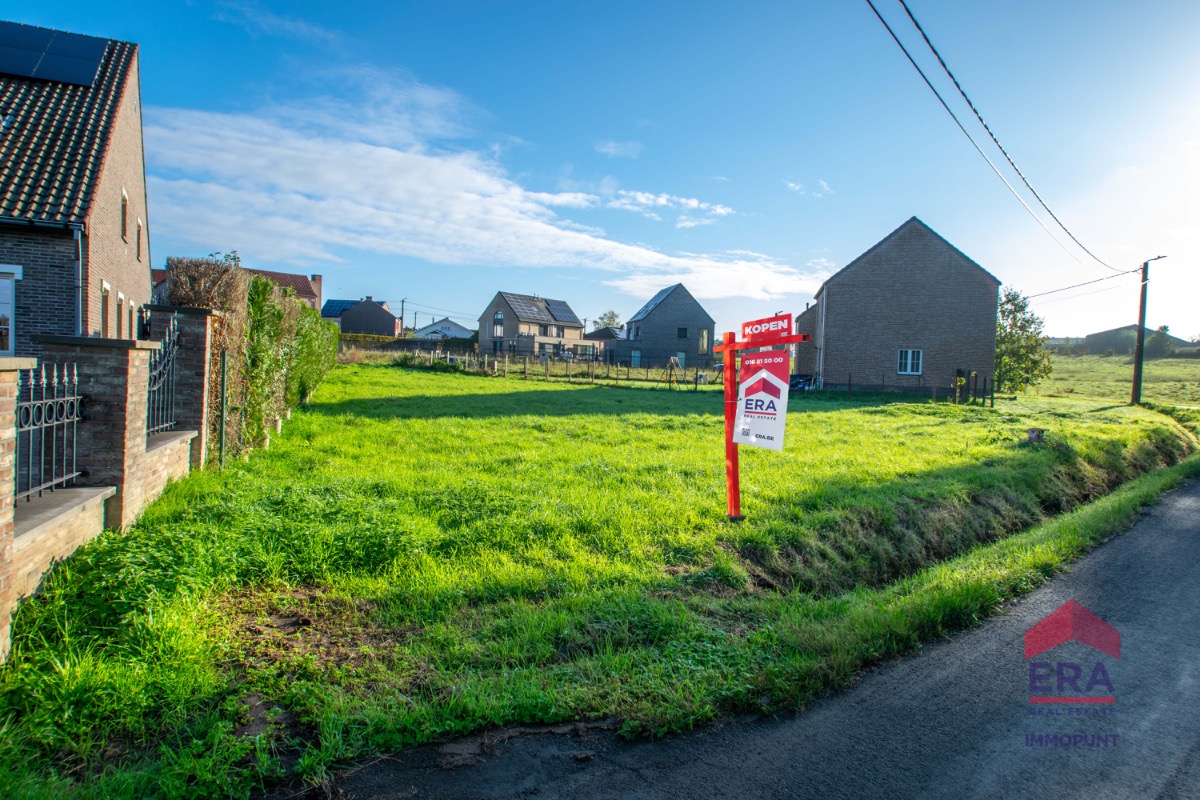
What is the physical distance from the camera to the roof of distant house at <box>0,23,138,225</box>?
14969 millimetres

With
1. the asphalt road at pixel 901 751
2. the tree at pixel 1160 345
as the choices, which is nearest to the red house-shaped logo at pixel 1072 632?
the asphalt road at pixel 901 751

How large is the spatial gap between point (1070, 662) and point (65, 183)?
21019mm

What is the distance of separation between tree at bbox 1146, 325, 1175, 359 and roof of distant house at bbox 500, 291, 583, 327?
68.9 m

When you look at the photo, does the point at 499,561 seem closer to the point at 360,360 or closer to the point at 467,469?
the point at 467,469

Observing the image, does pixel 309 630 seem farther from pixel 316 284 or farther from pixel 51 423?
pixel 316 284

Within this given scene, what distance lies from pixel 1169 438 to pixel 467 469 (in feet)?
60.9

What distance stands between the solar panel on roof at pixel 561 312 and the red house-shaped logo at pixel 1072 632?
6604 cm

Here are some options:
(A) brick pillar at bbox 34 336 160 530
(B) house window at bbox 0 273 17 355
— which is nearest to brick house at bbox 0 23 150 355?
(B) house window at bbox 0 273 17 355

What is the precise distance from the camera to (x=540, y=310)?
67.8 metres

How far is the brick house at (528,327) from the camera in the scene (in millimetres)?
63688

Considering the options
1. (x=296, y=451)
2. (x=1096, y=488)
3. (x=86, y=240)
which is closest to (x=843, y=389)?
(x=1096, y=488)

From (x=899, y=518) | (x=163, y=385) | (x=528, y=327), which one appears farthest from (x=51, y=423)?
(x=528, y=327)

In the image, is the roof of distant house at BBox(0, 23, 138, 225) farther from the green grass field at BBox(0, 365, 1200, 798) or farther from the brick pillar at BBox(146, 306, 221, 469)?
the brick pillar at BBox(146, 306, 221, 469)

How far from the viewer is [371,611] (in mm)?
4531
